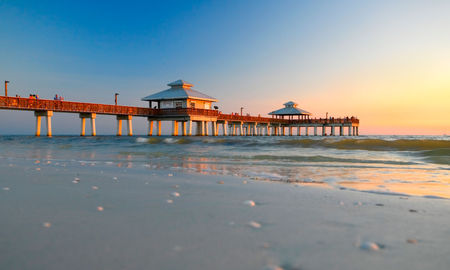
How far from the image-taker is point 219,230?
2061 mm

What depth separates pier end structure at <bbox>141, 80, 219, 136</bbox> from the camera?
41.5 m

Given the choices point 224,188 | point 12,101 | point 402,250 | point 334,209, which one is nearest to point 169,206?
point 224,188

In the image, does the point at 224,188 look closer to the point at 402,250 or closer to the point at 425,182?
the point at 402,250

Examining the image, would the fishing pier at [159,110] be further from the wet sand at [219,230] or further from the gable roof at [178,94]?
the wet sand at [219,230]

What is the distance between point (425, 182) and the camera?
4492 mm

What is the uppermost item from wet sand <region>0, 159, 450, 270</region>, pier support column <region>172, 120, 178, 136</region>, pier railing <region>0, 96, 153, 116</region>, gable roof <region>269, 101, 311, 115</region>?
gable roof <region>269, 101, 311, 115</region>

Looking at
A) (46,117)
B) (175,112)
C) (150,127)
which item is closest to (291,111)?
(175,112)

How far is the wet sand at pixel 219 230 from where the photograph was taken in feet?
5.21

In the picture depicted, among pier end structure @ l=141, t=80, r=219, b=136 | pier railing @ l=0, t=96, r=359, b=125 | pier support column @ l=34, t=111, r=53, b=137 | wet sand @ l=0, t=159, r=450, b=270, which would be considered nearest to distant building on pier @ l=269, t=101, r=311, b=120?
pier railing @ l=0, t=96, r=359, b=125

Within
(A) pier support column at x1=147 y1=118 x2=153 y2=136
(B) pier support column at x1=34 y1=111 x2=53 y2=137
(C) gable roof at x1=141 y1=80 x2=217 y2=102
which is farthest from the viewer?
(C) gable roof at x1=141 y1=80 x2=217 y2=102

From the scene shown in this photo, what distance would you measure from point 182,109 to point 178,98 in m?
3.14

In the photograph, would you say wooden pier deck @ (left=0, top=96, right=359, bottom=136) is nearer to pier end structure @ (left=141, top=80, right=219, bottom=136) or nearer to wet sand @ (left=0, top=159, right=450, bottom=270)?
pier end structure @ (left=141, top=80, right=219, bottom=136)

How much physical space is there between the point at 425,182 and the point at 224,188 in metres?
2.89

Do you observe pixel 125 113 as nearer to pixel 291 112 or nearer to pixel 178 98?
pixel 178 98
